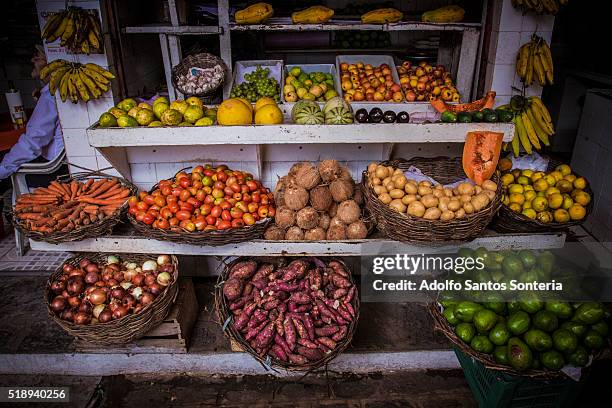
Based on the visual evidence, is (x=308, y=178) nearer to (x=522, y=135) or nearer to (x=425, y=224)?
(x=425, y=224)

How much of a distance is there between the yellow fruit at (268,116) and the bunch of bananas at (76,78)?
54.9 inches

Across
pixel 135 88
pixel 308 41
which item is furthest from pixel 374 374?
pixel 308 41

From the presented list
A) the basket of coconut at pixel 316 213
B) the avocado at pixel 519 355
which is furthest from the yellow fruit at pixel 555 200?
the basket of coconut at pixel 316 213

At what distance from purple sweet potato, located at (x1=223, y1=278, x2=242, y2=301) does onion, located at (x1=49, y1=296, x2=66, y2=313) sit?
46.5 inches

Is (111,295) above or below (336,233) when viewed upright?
below

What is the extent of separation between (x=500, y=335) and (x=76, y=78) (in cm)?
369

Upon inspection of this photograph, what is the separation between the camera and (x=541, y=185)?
3324 mm

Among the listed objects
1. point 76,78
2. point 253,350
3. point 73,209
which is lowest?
point 253,350

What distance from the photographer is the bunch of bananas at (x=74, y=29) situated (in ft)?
11.0

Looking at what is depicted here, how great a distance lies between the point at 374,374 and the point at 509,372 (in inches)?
43.6

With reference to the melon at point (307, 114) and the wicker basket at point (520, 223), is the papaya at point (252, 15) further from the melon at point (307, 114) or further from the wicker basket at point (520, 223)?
the wicker basket at point (520, 223)

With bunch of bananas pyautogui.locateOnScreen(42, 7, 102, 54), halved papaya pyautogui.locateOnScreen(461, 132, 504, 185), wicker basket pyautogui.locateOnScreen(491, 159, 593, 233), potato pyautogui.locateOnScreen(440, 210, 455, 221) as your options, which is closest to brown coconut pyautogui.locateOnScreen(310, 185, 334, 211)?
potato pyautogui.locateOnScreen(440, 210, 455, 221)

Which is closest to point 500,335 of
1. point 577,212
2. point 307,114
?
point 577,212

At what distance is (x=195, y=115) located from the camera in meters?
3.20
